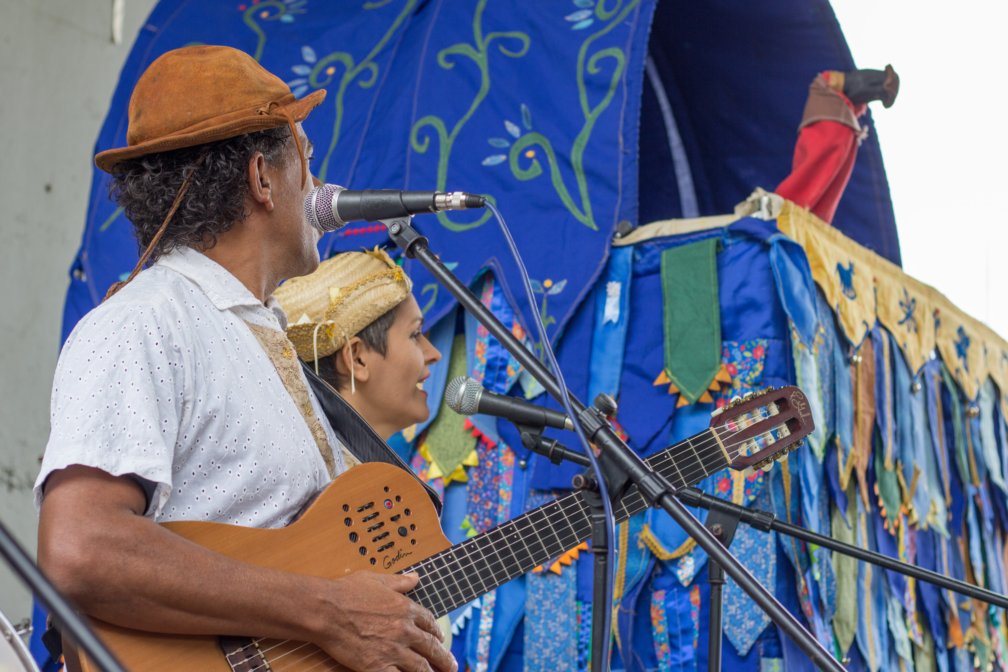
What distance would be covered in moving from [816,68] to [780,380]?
2.23 metres

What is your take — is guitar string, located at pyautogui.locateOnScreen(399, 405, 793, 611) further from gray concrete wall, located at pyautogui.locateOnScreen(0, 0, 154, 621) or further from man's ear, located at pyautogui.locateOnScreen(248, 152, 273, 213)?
gray concrete wall, located at pyautogui.locateOnScreen(0, 0, 154, 621)

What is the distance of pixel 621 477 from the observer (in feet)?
5.60

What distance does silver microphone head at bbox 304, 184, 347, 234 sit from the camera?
75.7 inches

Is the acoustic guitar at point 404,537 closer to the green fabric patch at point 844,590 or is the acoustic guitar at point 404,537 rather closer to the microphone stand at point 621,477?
the microphone stand at point 621,477

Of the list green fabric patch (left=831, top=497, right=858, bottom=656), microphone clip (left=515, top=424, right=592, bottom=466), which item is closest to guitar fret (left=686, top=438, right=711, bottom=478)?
microphone clip (left=515, top=424, right=592, bottom=466)

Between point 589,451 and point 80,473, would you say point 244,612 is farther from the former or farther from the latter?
point 589,451

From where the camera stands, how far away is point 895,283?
4.41 meters

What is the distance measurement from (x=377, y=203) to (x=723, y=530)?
0.85 meters

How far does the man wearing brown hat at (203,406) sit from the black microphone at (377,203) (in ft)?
0.36

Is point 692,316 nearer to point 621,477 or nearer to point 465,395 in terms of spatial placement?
point 465,395

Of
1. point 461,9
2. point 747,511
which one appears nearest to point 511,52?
point 461,9

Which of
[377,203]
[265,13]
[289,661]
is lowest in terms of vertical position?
[289,661]

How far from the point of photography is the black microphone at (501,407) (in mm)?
1835

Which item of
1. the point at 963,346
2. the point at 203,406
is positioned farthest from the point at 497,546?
the point at 963,346
